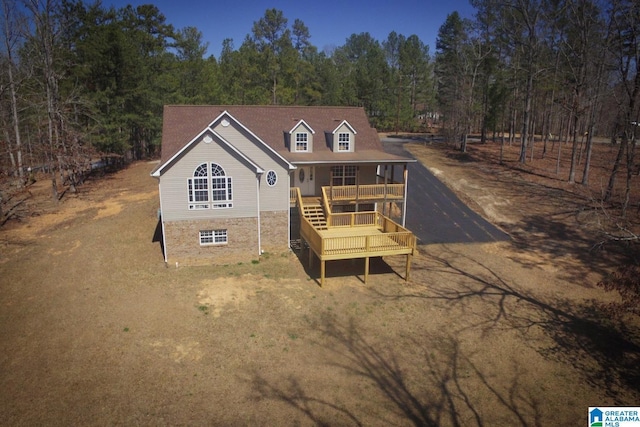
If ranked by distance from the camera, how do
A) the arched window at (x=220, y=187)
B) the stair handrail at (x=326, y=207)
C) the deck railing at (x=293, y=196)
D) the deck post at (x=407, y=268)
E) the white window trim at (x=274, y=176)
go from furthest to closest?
the deck railing at (x=293, y=196) → the stair handrail at (x=326, y=207) → the white window trim at (x=274, y=176) → the arched window at (x=220, y=187) → the deck post at (x=407, y=268)

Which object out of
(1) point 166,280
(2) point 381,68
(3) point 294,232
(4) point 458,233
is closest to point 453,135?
(2) point 381,68

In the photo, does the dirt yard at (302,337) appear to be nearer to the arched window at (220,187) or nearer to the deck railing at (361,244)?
the deck railing at (361,244)

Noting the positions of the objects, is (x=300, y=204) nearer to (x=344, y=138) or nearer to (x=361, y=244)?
(x=361, y=244)

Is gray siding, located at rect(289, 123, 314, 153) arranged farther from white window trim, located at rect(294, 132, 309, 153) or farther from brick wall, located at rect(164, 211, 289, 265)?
brick wall, located at rect(164, 211, 289, 265)

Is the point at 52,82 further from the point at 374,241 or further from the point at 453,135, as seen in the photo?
the point at 453,135

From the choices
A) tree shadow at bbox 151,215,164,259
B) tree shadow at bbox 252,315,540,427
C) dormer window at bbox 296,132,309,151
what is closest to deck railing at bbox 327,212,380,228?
dormer window at bbox 296,132,309,151

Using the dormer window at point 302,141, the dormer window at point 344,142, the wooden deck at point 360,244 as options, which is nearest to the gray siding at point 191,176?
the wooden deck at point 360,244
